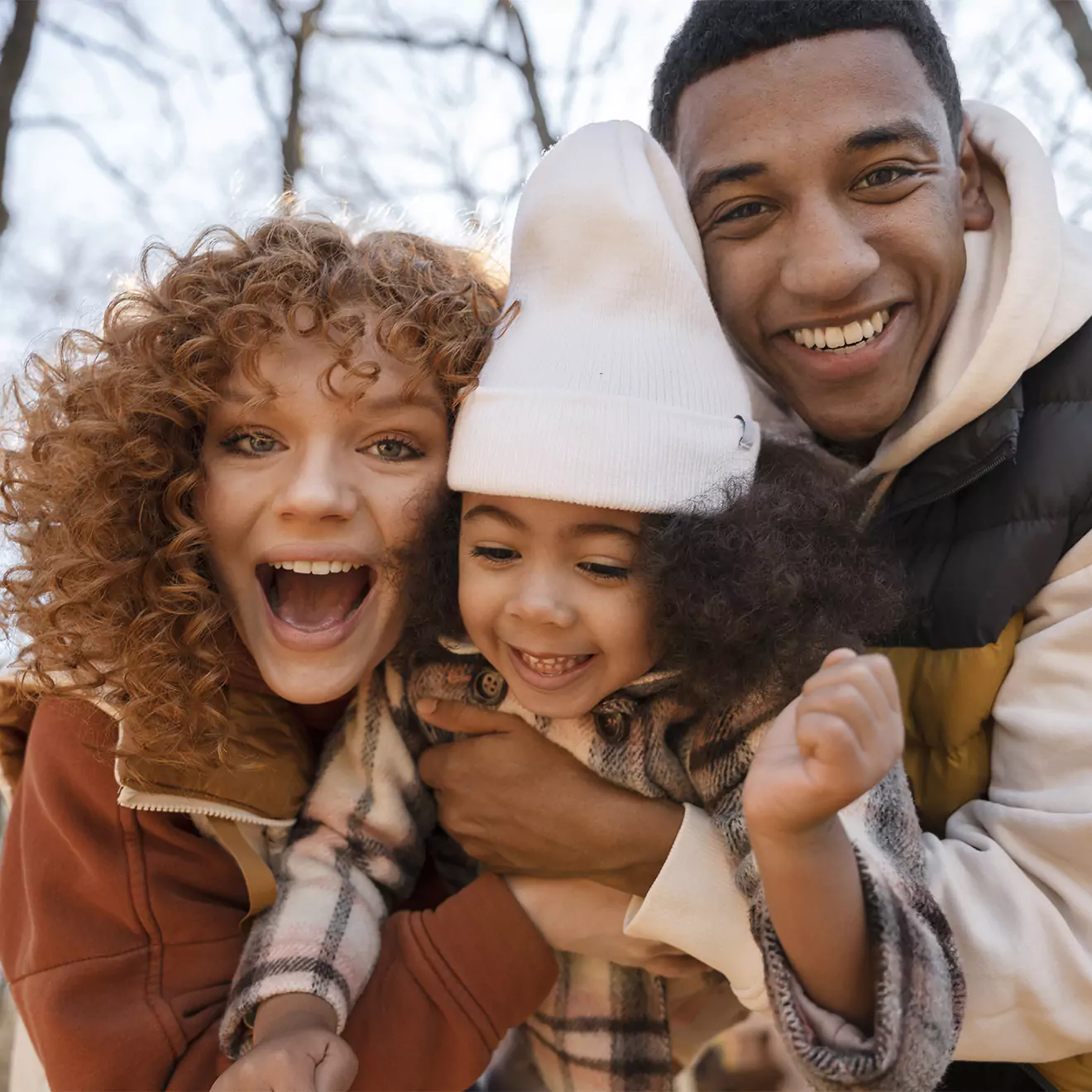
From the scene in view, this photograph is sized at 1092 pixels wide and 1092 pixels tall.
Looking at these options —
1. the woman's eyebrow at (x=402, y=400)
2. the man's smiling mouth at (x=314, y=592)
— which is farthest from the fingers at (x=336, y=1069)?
the woman's eyebrow at (x=402, y=400)

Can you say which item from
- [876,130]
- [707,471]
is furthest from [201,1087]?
[876,130]

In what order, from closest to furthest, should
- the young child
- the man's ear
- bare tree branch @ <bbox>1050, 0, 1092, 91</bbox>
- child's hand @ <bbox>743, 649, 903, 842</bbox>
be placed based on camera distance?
child's hand @ <bbox>743, 649, 903, 842</bbox> → the young child → the man's ear → bare tree branch @ <bbox>1050, 0, 1092, 91</bbox>

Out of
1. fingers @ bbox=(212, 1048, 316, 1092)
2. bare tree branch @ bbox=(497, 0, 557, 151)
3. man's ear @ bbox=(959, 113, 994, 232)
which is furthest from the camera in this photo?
bare tree branch @ bbox=(497, 0, 557, 151)

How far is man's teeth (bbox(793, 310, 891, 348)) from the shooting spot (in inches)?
90.4

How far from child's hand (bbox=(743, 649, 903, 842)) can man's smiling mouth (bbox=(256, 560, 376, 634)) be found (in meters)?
1.03

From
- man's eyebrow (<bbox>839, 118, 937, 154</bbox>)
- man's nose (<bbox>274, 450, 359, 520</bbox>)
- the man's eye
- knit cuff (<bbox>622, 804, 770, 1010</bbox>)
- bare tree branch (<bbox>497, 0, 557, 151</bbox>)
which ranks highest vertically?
bare tree branch (<bbox>497, 0, 557, 151</bbox>)

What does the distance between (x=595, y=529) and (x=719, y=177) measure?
92cm

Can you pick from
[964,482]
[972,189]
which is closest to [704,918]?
[964,482]

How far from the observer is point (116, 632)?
2088 mm

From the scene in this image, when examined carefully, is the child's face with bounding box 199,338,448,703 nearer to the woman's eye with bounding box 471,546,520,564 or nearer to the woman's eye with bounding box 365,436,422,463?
the woman's eye with bounding box 365,436,422,463

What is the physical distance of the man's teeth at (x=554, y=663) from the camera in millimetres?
2057

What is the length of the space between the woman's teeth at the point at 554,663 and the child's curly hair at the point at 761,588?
0.57ft

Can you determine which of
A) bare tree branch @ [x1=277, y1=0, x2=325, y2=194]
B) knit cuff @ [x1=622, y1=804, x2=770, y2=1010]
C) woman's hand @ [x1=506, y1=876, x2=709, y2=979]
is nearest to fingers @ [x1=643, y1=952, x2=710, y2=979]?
woman's hand @ [x1=506, y1=876, x2=709, y2=979]

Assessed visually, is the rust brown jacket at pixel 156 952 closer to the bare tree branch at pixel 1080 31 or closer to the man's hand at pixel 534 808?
the man's hand at pixel 534 808
